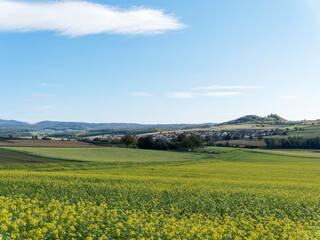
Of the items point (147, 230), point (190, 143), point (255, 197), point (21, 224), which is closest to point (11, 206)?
point (21, 224)

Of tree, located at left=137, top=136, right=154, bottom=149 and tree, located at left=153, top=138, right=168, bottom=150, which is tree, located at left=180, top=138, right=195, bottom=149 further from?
A: tree, located at left=137, top=136, right=154, bottom=149

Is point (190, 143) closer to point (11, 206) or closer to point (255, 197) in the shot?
point (255, 197)

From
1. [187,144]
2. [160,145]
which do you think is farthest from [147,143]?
[187,144]

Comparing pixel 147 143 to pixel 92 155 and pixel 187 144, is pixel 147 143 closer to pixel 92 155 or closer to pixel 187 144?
pixel 187 144

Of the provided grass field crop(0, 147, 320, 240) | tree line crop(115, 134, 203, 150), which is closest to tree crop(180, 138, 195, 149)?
tree line crop(115, 134, 203, 150)

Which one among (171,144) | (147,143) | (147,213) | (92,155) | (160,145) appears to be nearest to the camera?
(147,213)

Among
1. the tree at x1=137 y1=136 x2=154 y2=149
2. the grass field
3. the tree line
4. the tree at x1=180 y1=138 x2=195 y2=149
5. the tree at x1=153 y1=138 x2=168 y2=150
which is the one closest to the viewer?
the grass field

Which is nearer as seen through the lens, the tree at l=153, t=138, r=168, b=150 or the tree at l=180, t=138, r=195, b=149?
the tree at l=180, t=138, r=195, b=149

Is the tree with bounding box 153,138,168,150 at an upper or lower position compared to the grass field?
lower

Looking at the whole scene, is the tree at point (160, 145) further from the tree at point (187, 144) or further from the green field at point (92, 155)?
the green field at point (92, 155)

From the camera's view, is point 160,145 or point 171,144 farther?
point 171,144

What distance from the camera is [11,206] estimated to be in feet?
37.3

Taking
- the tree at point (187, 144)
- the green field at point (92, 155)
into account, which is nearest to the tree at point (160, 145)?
the tree at point (187, 144)

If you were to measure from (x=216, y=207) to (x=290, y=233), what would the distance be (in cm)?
766
